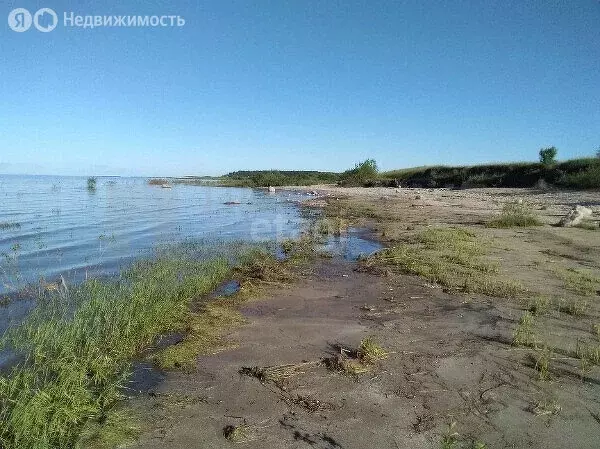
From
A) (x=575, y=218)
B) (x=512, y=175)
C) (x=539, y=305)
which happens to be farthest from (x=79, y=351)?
(x=512, y=175)

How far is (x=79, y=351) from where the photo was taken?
476 cm

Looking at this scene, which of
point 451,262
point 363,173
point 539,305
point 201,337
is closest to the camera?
point 201,337

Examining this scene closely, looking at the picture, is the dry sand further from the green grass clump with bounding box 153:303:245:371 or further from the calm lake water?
the calm lake water

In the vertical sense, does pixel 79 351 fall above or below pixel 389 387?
above

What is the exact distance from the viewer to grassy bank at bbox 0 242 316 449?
132 inches

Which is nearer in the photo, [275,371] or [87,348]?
[275,371]

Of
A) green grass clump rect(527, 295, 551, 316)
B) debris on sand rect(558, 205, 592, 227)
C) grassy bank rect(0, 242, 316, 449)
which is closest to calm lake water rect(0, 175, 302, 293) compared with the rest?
grassy bank rect(0, 242, 316, 449)

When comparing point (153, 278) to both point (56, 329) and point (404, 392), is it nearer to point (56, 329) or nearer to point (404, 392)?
point (56, 329)

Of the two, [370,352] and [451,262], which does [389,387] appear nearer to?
[370,352]

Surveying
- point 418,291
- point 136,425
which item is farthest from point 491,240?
point 136,425

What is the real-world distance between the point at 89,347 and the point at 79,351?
11 centimetres

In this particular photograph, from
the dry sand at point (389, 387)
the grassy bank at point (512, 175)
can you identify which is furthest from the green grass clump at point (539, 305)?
the grassy bank at point (512, 175)

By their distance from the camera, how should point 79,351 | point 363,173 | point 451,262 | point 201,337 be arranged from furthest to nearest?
1. point 363,173
2. point 451,262
3. point 201,337
4. point 79,351

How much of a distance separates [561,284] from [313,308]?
4.76 meters
